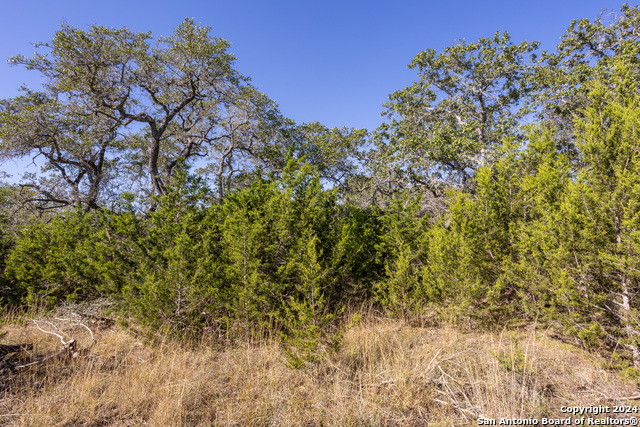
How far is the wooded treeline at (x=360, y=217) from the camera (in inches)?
144

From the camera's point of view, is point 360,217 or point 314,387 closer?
point 314,387

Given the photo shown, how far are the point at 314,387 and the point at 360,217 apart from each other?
481 cm

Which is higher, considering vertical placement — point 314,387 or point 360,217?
point 360,217

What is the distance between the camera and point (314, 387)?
3229 millimetres

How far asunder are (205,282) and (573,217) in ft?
18.4

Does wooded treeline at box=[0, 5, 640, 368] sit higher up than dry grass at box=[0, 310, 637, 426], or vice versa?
wooded treeline at box=[0, 5, 640, 368]

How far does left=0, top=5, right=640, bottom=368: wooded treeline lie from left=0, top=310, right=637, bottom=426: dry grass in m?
0.48

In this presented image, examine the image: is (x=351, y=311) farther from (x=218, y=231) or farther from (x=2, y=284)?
(x=2, y=284)

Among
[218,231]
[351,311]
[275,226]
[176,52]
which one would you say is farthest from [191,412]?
[176,52]

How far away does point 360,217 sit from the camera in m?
7.45

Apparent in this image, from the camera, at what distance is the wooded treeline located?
366 cm

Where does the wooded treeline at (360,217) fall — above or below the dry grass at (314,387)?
above

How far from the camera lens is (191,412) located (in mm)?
2836

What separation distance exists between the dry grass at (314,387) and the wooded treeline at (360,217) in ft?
1.58
